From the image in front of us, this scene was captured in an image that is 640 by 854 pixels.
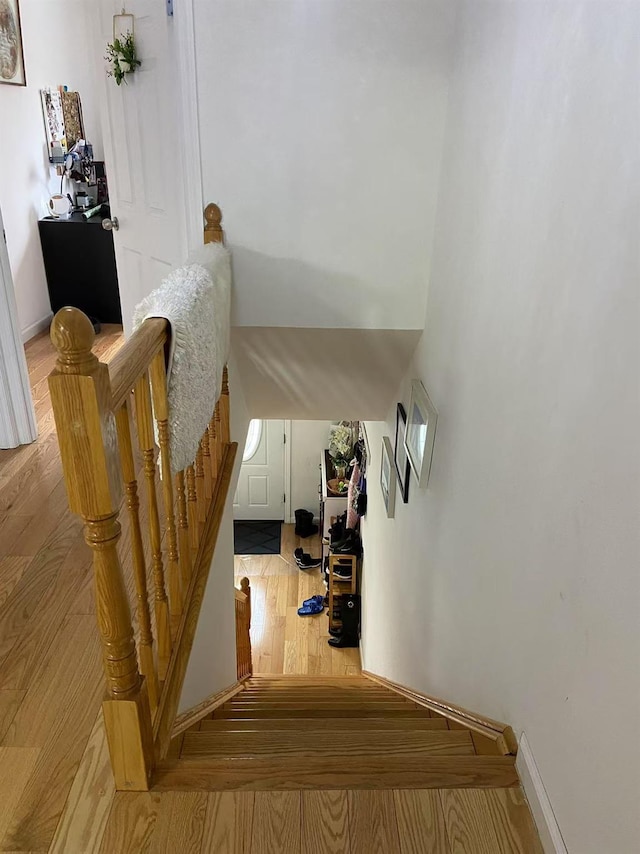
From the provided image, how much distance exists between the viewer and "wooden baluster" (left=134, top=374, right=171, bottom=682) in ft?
4.39

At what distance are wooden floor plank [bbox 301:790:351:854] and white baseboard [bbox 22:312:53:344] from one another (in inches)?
150

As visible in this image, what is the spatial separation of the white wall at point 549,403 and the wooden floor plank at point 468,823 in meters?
0.14

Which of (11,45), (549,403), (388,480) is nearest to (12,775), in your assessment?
(549,403)

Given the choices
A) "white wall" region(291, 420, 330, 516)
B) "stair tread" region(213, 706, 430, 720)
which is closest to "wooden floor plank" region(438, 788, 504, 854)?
"stair tread" region(213, 706, 430, 720)

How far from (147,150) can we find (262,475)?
4.01 meters

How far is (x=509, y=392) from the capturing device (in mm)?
1473

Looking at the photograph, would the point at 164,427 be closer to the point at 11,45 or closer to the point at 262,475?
the point at 11,45

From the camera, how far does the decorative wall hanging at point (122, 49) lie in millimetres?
2768

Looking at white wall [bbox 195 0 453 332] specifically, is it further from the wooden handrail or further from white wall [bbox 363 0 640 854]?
the wooden handrail

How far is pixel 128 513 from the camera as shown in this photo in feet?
4.40

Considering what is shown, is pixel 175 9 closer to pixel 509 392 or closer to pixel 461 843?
pixel 509 392

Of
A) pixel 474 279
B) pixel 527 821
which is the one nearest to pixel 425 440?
pixel 474 279

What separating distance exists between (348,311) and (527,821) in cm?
188

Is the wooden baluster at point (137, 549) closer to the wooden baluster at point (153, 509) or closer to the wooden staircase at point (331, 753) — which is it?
the wooden baluster at point (153, 509)
